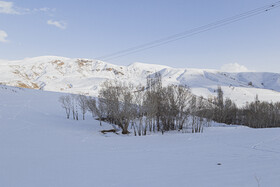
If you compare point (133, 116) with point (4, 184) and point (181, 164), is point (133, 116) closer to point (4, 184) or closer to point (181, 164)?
point (181, 164)

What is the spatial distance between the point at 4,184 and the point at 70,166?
2.60 metres

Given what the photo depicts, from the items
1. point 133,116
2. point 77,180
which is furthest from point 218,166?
point 133,116

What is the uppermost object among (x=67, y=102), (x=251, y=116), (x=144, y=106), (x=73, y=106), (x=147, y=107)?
(x=67, y=102)

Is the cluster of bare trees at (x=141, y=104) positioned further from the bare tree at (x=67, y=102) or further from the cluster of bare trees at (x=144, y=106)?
the bare tree at (x=67, y=102)

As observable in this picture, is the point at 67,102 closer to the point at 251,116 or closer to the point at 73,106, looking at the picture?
the point at 73,106

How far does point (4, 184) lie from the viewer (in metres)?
6.47

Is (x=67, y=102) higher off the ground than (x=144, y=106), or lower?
higher

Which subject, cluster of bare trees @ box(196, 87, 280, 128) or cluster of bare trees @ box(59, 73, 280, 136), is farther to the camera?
cluster of bare trees @ box(196, 87, 280, 128)

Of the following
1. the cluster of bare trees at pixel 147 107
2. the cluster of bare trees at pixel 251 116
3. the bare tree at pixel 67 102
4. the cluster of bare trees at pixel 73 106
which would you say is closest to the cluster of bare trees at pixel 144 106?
the cluster of bare trees at pixel 147 107

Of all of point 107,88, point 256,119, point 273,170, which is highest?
point 107,88

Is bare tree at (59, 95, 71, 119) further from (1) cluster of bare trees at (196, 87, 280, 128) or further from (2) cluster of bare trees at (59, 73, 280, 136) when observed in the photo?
(1) cluster of bare trees at (196, 87, 280, 128)

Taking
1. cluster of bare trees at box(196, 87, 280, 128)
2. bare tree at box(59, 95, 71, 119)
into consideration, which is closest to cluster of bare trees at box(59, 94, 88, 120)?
bare tree at box(59, 95, 71, 119)

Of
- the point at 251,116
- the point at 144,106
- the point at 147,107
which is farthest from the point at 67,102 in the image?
the point at 251,116

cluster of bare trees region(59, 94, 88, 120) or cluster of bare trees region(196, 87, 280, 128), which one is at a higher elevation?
cluster of bare trees region(59, 94, 88, 120)
